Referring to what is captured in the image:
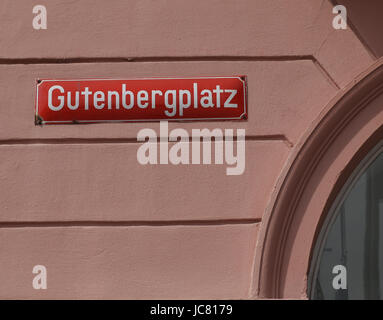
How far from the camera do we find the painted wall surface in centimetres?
403

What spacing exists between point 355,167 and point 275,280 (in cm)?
79

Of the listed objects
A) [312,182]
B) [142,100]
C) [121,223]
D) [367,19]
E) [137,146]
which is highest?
[367,19]

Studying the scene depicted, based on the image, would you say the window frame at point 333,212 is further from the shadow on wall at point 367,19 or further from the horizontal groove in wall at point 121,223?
the shadow on wall at point 367,19

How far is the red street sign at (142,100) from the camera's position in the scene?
418 cm

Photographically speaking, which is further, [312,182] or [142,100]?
[142,100]

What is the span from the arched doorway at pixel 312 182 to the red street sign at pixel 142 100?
0.46m

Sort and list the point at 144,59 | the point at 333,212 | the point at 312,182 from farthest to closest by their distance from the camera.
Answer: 1. the point at 144,59
2. the point at 333,212
3. the point at 312,182

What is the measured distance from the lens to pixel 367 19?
4211 mm

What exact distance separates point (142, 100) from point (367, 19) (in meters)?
1.36

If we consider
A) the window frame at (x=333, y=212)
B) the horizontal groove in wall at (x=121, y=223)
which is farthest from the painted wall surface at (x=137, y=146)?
the window frame at (x=333, y=212)

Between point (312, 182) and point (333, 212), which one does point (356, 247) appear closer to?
point (333, 212)

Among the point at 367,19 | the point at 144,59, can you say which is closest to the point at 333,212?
the point at 367,19

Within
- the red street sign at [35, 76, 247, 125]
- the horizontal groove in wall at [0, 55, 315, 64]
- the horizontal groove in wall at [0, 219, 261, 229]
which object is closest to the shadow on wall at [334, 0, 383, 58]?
the horizontal groove in wall at [0, 55, 315, 64]
